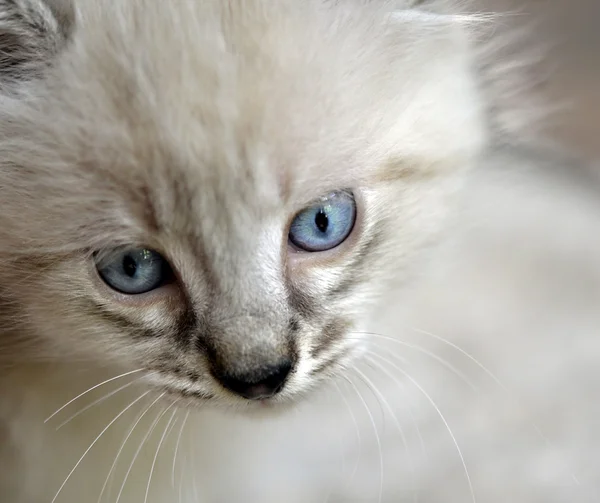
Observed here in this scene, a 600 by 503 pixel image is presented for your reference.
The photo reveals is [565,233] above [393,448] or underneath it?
above

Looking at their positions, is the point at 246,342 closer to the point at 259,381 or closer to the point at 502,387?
the point at 259,381

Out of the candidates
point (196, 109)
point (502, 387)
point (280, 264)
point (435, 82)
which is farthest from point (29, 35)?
point (502, 387)

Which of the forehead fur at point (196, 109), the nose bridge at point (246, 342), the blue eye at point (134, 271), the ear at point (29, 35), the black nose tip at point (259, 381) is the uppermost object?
the ear at point (29, 35)

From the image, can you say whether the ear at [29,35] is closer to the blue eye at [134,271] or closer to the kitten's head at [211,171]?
the kitten's head at [211,171]

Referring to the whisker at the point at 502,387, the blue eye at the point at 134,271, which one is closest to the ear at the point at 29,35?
the blue eye at the point at 134,271

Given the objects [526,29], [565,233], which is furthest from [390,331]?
[526,29]

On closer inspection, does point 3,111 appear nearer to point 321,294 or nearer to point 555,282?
point 321,294
